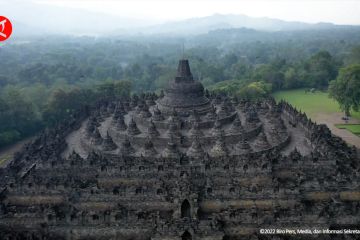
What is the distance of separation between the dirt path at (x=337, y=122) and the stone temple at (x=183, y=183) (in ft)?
28.5

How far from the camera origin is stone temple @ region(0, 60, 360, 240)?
2025 centimetres

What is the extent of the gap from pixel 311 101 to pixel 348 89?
14.2 m

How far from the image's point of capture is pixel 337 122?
160 ft

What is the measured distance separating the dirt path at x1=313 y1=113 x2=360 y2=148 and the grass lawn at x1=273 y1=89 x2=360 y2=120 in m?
1.78

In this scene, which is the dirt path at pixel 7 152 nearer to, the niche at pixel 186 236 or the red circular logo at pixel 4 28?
the red circular logo at pixel 4 28

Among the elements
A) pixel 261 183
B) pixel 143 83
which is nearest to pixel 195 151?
pixel 261 183

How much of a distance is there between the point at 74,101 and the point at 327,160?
40461mm

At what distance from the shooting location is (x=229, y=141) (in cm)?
3127

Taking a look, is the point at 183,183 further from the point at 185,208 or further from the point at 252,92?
the point at 252,92

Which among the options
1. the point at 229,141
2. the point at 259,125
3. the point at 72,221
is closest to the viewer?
the point at 72,221

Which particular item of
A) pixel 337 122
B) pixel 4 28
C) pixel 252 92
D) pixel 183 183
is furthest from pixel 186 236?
pixel 252 92

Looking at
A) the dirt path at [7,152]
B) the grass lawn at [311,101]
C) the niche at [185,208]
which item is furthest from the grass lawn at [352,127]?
the dirt path at [7,152]

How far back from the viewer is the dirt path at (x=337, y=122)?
40844 mm

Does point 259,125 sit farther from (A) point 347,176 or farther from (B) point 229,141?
(A) point 347,176
